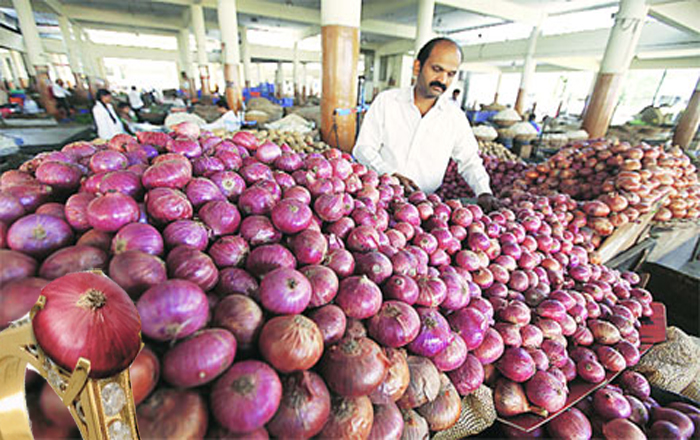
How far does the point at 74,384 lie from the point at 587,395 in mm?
1792

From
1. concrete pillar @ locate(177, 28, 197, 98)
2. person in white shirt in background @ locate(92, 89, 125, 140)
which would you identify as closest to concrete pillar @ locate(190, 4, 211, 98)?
concrete pillar @ locate(177, 28, 197, 98)

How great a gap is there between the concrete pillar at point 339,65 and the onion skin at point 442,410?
4739 millimetres

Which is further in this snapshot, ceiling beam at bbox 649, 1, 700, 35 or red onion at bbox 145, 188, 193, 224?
ceiling beam at bbox 649, 1, 700, 35

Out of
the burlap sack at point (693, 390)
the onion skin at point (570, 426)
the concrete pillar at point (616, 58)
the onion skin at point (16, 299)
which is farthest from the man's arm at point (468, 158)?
the concrete pillar at point (616, 58)

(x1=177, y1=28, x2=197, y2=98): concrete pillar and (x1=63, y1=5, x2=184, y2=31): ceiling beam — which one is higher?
(x1=63, y1=5, x2=184, y2=31): ceiling beam

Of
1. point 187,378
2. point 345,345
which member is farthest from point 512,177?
point 187,378

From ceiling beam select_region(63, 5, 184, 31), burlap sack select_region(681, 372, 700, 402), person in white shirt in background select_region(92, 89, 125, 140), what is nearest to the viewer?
burlap sack select_region(681, 372, 700, 402)

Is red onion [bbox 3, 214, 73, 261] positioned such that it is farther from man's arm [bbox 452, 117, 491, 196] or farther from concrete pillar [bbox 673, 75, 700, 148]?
concrete pillar [bbox 673, 75, 700, 148]

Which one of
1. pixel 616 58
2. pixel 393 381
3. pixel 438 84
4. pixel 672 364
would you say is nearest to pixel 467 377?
pixel 393 381

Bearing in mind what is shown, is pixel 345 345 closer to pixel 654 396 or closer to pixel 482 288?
pixel 482 288

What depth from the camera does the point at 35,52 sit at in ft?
40.1

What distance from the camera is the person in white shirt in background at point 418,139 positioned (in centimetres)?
285

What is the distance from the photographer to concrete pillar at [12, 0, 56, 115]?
38.7 feet

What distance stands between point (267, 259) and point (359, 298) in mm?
293
